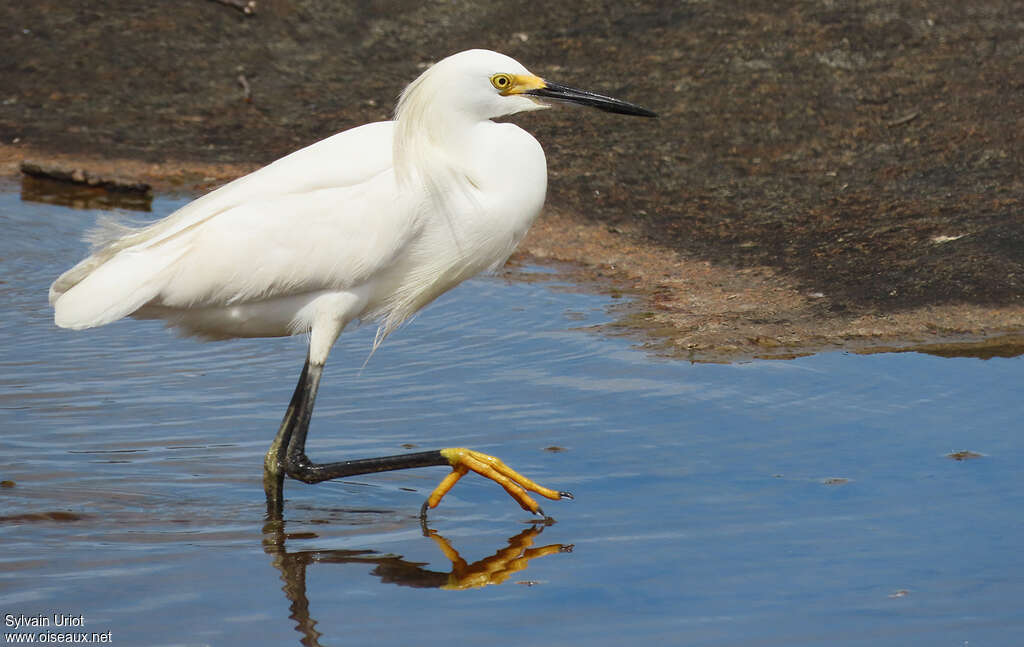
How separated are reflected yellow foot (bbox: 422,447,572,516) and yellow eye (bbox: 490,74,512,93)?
Result: 148cm

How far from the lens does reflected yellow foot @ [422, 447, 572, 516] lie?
4.75m

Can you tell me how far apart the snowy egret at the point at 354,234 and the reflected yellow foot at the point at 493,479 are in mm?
10

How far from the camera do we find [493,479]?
484 cm

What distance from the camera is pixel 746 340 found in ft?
21.8

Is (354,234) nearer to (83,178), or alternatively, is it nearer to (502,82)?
(502,82)

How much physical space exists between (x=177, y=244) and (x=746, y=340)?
3.03 metres

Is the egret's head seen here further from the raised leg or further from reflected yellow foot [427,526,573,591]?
reflected yellow foot [427,526,573,591]

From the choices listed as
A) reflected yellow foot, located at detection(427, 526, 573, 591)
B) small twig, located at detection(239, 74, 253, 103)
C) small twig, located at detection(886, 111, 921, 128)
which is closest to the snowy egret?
reflected yellow foot, located at detection(427, 526, 573, 591)

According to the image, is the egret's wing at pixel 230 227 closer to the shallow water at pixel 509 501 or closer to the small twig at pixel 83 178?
the shallow water at pixel 509 501

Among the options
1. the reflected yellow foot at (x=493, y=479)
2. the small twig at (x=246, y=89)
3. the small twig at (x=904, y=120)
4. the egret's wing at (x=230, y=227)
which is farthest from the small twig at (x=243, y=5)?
the reflected yellow foot at (x=493, y=479)

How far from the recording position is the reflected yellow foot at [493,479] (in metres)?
4.75

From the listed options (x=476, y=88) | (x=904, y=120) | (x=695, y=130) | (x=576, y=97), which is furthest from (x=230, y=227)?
(x=904, y=120)

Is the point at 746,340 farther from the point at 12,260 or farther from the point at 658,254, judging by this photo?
the point at 12,260

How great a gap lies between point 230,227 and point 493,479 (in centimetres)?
157
